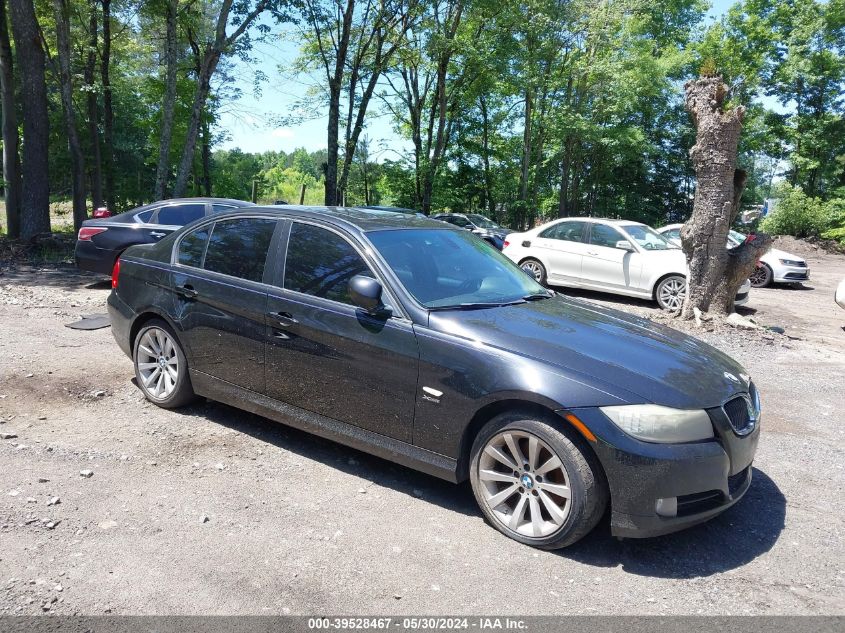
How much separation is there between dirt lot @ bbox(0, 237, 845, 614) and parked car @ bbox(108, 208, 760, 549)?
0.98 ft

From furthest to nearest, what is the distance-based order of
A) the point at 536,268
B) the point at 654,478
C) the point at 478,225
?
the point at 478,225
the point at 536,268
the point at 654,478

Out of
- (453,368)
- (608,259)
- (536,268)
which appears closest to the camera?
(453,368)

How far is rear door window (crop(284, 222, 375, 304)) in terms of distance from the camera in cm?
414

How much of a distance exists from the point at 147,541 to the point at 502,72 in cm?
2721

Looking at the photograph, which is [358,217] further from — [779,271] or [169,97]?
[169,97]

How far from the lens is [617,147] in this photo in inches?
1233

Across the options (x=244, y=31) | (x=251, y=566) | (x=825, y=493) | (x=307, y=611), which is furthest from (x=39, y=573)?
(x=244, y=31)

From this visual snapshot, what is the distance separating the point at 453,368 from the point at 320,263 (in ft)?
4.36

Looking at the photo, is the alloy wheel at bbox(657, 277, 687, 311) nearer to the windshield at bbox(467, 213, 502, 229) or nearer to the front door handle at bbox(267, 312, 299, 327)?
the front door handle at bbox(267, 312, 299, 327)

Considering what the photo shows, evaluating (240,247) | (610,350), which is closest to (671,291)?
(610,350)

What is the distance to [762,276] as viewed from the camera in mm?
16156

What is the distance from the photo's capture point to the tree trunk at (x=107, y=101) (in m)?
22.5

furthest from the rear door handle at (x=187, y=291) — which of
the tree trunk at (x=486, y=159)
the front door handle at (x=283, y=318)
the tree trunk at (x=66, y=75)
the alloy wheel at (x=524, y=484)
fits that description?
the tree trunk at (x=486, y=159)

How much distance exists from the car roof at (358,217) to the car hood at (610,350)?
40.0 inches
